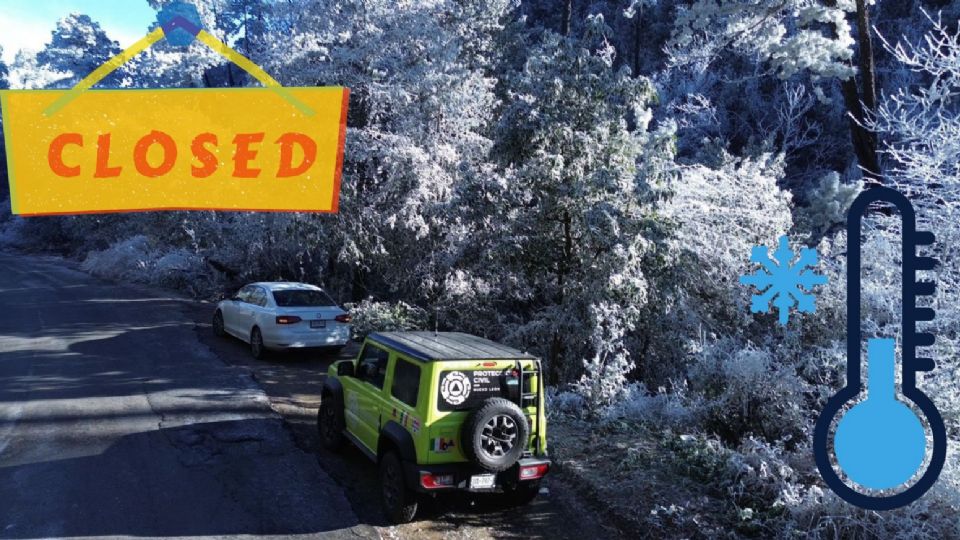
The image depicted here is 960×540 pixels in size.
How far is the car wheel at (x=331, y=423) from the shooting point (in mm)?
8125

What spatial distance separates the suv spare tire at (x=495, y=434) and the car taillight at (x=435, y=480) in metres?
0.29

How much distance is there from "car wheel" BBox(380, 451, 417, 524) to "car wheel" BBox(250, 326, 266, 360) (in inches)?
289

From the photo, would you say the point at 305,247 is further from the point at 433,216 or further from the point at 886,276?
the point at 886,276

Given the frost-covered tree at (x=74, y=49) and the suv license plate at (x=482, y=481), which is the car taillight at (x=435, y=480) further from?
the frost-covered tree at (x=74, y=49)

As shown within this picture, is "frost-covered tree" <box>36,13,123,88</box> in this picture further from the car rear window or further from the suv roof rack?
the suv roof rack

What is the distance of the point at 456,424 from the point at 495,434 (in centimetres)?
40

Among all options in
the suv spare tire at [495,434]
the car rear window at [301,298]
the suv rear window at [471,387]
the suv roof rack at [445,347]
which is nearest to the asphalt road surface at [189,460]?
the suv spare tire at [495,434]

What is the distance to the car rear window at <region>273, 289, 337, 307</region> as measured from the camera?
1316cm

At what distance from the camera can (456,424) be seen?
625 centimetres

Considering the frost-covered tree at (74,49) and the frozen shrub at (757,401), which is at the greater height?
the frost-covered tree at (74,49)

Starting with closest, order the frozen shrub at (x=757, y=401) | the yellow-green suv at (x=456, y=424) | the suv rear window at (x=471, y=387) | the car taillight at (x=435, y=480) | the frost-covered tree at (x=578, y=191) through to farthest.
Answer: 1. the car taillight at (x=435, y=480)
2. the yellow-green suv at (x=456, y=424)
3. the suv rear window at (x=471, y=387)
4. the frozen shrub at (x=757, y=401)
5. the frost-covered tree at (x=578, y=191)

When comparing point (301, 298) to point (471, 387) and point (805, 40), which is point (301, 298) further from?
point (805, 40)

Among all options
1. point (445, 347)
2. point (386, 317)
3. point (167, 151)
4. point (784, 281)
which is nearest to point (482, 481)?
point (445, 347)

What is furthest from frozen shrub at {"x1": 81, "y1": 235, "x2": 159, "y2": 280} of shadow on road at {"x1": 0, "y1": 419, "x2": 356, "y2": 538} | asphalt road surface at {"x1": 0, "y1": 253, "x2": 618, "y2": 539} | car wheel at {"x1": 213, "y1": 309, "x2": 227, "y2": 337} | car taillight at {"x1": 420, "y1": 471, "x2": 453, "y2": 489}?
car taillight at {"x1": 420, "y1": 471, "x2": 453, "y2": 489}
